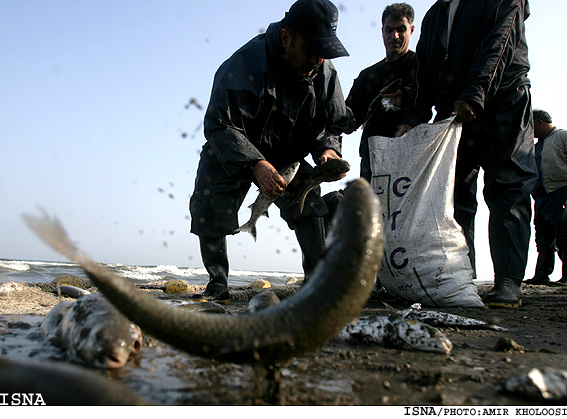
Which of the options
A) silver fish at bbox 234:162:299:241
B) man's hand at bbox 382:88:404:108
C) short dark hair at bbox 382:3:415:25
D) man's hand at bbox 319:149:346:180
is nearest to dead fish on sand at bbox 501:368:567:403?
man's hand at bbox 319:149:346:180

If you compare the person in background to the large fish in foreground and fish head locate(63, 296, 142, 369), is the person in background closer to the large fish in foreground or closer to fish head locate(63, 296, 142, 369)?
fish head locate(63, 296, 142, 369)

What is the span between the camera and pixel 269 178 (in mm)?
3867

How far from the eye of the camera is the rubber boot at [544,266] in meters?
8.09

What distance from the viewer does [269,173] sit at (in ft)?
12.6

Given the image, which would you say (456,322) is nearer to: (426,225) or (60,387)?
(426,225)

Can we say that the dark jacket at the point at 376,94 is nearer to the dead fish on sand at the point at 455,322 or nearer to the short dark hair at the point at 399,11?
the short dark hair at the point at 399,11

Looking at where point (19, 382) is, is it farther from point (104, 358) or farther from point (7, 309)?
point (7, 309)

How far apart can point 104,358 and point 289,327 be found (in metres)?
0.92

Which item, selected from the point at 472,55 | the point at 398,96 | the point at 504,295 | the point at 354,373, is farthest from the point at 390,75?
the point at 354,373

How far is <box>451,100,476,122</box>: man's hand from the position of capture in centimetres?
381

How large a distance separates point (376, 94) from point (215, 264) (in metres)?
3.13

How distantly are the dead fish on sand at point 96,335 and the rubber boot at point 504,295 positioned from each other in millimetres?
3189

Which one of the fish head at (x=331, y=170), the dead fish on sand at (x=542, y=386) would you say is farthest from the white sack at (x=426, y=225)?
the dead fish on sand at (x=542, y=386)

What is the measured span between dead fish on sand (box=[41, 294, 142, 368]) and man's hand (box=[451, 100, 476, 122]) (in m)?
3.24
